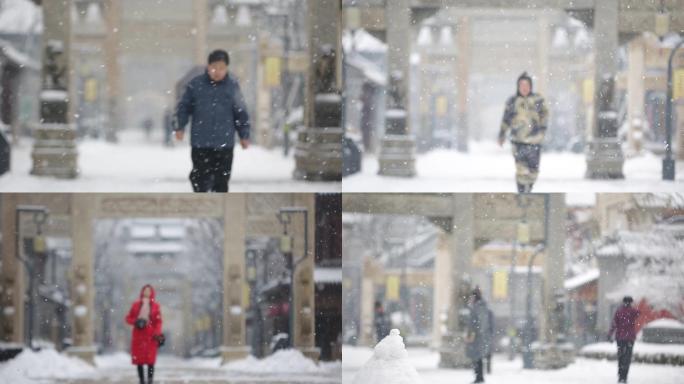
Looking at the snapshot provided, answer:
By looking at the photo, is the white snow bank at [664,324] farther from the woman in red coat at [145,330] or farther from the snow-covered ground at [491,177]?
the woman in red coat at [145,330]

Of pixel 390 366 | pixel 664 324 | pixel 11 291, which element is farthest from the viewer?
pixel 664 324

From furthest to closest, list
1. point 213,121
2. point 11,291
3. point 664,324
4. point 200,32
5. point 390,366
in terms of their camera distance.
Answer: point 664,324
point 200,32
point 11,291
point 213,121
point 390,366

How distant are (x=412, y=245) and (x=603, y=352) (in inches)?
58.9

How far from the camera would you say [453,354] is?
8.03 m

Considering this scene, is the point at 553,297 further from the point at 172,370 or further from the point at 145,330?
the point at 145,330

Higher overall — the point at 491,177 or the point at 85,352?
the point at 491,177

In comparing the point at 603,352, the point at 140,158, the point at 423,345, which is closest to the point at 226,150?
the point at 140,158

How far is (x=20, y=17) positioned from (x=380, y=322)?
3.20 meters

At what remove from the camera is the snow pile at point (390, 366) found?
7.41 m

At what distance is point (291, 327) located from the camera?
315 inches

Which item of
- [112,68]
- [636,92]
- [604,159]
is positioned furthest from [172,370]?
[636,92]

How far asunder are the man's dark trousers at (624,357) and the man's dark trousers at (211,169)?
291 centimetres

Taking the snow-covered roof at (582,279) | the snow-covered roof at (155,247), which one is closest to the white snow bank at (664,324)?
the snow-covered roof at (582,279)

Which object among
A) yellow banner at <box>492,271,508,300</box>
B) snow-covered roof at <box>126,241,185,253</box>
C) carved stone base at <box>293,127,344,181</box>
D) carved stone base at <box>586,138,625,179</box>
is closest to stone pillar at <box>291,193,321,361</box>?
carved stone base at <box>293,127,344,181</box>
